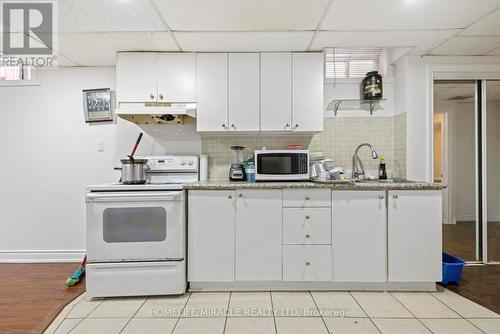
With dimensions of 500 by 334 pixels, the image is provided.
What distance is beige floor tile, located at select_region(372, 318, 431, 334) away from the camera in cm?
173

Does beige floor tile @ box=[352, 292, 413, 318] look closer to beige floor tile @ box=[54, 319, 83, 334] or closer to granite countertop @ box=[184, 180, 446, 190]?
granite countertop @ box=[184, 180, 446, 190]

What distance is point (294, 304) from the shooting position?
6.76ft

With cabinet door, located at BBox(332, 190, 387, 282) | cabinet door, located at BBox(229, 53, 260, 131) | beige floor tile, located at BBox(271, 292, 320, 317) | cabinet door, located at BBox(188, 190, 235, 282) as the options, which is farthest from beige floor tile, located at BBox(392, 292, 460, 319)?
cabinet door, located at BBox(229, 53, 260, 131)

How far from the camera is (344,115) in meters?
2.90

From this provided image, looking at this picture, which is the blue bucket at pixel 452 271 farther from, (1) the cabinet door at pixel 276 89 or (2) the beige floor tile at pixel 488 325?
(1) the cabinet door at pixel 276 89

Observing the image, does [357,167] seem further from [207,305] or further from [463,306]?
[207,305]

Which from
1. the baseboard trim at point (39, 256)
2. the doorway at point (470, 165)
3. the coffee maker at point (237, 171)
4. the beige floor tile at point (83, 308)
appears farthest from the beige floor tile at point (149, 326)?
the doorway at point (470, 165)

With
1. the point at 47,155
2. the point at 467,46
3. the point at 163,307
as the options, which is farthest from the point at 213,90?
the point at 467,46

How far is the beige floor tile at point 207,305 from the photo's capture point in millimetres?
1946

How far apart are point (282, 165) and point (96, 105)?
2.07m

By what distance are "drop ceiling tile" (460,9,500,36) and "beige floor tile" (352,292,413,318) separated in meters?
2.20

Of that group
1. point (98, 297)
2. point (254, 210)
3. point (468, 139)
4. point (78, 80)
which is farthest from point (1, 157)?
point (468, 139)

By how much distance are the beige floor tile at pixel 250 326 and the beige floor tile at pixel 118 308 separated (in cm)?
72

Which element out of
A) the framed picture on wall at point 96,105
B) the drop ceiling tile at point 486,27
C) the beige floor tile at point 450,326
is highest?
the drop ceiling tile at point 486,27
